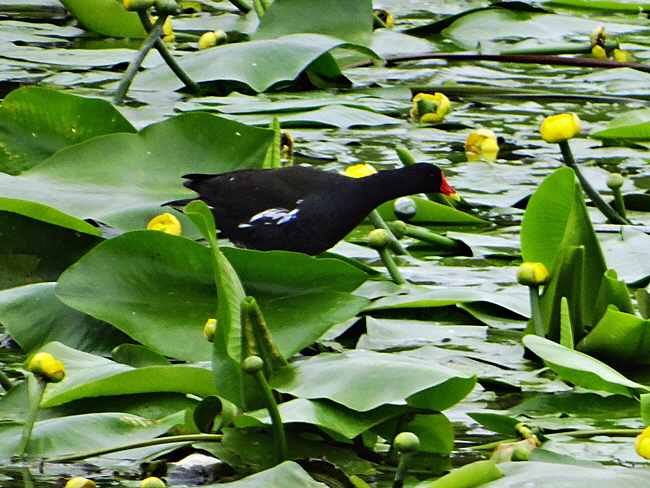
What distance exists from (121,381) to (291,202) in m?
0.91

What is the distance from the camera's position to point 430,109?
118 inches

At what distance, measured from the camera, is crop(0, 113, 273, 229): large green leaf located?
6.28 ft

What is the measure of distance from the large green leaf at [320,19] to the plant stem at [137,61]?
0.63 m

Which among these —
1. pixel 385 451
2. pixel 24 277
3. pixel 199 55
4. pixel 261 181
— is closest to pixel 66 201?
pixel 24 277

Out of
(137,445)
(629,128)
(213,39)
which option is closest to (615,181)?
(629,128)

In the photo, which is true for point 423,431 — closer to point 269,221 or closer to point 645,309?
point 645,309

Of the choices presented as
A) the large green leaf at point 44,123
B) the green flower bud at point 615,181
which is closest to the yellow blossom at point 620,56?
the green flower bud at point 615,181

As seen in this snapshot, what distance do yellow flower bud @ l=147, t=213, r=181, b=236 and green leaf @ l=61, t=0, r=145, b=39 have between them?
6.39 feet

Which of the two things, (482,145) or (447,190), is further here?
(482,145)

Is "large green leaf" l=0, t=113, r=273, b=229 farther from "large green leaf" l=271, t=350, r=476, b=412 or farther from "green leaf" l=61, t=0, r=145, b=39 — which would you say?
"green leaf" l=61, t=0, r=145, b=39

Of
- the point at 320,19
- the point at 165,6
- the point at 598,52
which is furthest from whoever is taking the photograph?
the point at 598,52

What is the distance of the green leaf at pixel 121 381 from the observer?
1.31m

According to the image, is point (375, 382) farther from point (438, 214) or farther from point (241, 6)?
point (241, 6)

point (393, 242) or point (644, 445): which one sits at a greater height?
point (644, 445)
